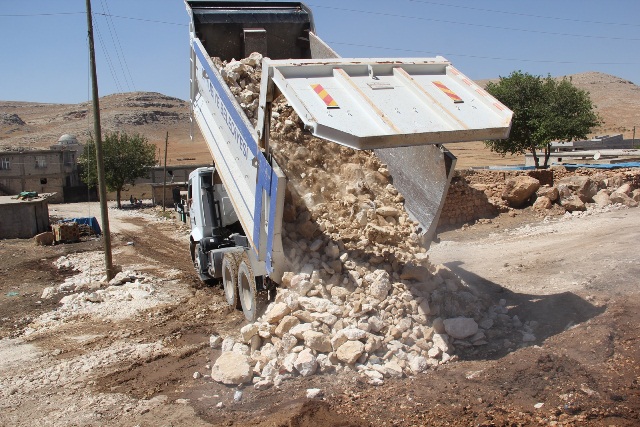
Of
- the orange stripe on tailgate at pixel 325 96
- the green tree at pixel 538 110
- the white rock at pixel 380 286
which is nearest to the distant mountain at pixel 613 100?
the green tree at pixel 538 110

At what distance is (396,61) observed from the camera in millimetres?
6742

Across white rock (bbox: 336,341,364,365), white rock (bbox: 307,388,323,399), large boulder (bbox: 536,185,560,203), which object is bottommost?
white rock (bbox: 307,388,323,399)

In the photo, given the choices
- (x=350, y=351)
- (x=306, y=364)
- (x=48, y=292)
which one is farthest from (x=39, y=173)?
(x=350, y=351)

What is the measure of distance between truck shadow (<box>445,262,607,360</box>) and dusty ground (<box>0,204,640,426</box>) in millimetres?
23

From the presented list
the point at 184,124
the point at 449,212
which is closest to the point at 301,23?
the point at 449,212

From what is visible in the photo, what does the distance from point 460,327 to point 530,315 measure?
1267mm

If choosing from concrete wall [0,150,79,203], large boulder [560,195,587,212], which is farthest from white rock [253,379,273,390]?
concrete wall [0,150,79,203]

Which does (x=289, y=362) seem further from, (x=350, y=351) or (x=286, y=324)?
(x=350, y=351)

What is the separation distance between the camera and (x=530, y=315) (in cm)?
712

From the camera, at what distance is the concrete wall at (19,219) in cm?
2045

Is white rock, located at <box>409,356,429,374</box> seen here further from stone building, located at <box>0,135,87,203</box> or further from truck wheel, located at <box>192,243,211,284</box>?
stone building, located at <box>0,135,87,203</box>

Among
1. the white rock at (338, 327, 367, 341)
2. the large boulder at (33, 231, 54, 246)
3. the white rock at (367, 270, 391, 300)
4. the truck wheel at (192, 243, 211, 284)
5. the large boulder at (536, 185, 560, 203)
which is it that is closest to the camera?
the white rock at (338, 327, 367, 341)

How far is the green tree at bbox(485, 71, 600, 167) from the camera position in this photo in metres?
22.7

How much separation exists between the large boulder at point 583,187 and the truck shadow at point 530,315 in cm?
751
